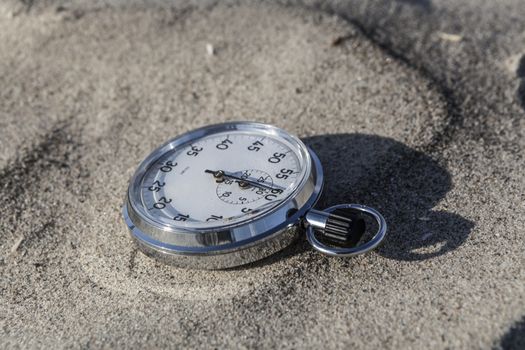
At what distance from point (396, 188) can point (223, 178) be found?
739 mm

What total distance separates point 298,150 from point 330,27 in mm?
1320

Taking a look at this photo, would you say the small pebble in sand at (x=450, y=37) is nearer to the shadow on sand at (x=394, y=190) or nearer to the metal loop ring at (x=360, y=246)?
the shadow on sand at (x=394, y=190)

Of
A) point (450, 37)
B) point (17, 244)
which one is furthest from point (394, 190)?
point (17, 244)

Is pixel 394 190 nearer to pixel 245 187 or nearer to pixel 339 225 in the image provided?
pixel 339 225

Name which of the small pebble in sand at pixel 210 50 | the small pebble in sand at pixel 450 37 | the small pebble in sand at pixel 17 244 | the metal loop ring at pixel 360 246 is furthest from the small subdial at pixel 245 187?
the small pebble in sand at pixel 450 37

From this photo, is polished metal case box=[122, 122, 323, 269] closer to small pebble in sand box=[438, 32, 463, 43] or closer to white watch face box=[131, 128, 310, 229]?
white watch face box=[131, 128, 310, 229]

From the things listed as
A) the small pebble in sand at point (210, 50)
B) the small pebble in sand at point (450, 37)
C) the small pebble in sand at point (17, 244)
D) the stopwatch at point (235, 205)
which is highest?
the stopwatch at point (235, 205)

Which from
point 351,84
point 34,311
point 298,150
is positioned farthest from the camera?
point 351,84

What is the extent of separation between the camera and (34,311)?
2.64 m

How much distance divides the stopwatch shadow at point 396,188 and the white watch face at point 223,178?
0.24 m

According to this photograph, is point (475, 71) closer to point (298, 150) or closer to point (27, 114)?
point (298, 150)

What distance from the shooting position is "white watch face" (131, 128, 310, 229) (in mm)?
2600

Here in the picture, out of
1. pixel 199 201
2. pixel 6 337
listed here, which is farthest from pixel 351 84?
pixel 6 337

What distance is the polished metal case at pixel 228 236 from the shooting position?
2.51 metres
